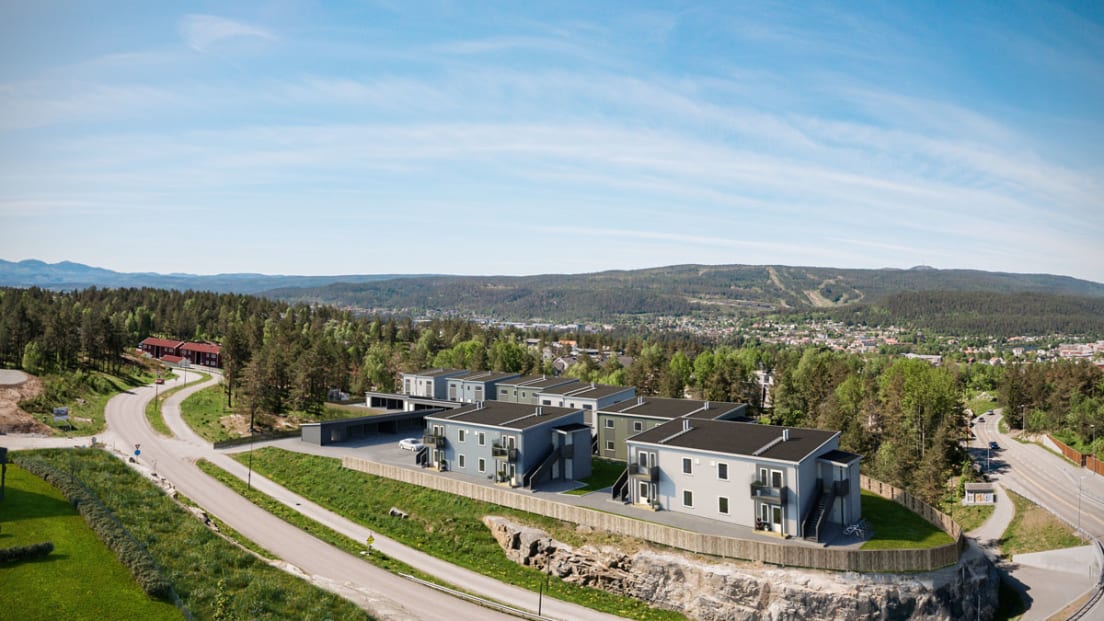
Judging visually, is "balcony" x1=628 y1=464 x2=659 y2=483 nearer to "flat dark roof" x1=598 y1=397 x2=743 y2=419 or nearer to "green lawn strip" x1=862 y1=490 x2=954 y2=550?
"flat dark roof" x1=598 y1=397 x2=743 y2=419

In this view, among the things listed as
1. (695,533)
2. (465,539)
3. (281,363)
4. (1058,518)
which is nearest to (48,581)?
(465,539)

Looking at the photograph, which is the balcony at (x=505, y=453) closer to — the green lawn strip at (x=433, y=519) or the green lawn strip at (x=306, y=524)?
the green lawn strip at (x=433, y=519)

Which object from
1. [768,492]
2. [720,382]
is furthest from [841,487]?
[720,382]

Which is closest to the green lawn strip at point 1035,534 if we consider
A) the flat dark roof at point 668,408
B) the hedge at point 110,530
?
the flat dark roof at point 668,408

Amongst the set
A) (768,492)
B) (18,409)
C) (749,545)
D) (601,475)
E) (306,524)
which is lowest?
(306,524)

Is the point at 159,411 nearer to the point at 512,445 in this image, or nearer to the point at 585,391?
the point at 512,445
